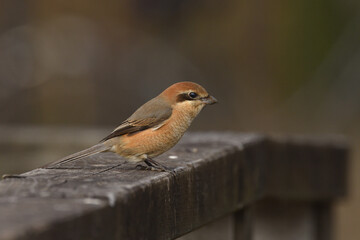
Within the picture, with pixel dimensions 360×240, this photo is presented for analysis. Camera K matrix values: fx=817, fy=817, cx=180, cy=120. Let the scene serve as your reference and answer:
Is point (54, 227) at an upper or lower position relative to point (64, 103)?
upper

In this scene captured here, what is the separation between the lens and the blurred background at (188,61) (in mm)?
15008

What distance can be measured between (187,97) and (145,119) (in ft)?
1.17

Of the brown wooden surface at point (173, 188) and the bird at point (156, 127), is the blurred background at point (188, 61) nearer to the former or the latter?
the brown wooden surface at point (173, 188)

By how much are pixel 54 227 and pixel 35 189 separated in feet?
2.48

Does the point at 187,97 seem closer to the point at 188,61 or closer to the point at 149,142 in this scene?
the point at 149,142

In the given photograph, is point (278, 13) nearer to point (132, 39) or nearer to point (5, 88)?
point (132, 39)

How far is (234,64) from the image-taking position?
55.3ft

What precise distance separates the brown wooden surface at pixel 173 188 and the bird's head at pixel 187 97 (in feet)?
0.79

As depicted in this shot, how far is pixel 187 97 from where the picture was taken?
17.8ft

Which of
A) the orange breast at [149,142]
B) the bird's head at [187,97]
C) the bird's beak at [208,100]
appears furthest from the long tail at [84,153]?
the bird's beak at [208,100]

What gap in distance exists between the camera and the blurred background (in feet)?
49.2

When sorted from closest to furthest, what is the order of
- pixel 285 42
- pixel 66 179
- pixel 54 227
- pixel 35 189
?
1. pixel 54 227
2. pixel 35 189
3. pixel 66 179
4. pixel 285 42

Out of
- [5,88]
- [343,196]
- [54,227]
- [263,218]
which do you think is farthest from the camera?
[5,88]

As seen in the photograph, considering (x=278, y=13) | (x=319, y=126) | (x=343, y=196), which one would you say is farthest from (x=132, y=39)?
(x=343, y=196)
